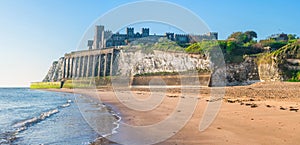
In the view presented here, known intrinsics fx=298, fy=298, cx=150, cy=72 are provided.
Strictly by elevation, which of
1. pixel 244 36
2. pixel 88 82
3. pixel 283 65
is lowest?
pixel 88 82

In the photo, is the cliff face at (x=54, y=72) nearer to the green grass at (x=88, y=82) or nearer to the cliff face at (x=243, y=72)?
the green grass at (x=88, y=82)

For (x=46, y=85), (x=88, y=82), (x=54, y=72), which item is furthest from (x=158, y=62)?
(x=54, y=72)

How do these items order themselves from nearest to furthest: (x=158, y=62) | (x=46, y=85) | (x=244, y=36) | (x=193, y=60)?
(x=193, y=60) < (x=158, y=62) < (x=244, y=36) < (x=46, y=85)

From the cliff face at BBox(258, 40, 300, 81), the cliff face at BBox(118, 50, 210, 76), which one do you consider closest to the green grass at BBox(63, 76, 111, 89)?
the cliff face at BBox(118, 50, 210, 76)

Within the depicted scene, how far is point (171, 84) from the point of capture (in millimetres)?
39188

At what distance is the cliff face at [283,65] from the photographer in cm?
2830

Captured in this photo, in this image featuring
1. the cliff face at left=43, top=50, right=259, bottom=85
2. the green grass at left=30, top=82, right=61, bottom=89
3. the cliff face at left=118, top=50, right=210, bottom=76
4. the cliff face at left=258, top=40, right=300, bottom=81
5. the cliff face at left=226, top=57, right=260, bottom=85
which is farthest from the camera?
the green grass at left=30, top=82, right=61, bottom=89

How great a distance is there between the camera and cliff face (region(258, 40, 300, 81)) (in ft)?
92.8

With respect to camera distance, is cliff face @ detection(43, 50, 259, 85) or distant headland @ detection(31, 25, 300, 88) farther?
cliff face @ detection(43, 50, 259, 85)

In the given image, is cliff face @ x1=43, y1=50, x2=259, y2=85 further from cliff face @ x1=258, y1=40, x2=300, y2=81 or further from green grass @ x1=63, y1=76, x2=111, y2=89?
green grass @ x1=63, y1=76, x2=111, y2=89

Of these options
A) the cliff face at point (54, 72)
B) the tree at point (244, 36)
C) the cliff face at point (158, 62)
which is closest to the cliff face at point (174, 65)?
the cliff face at point (158, 62)

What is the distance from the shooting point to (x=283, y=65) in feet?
94.7

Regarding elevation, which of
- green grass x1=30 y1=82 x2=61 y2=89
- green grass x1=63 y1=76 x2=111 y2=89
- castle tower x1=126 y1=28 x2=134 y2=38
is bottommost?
green grass x1=30 y1=82 x2=61 y2=89

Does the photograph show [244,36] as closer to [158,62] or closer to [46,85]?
[158,62]
